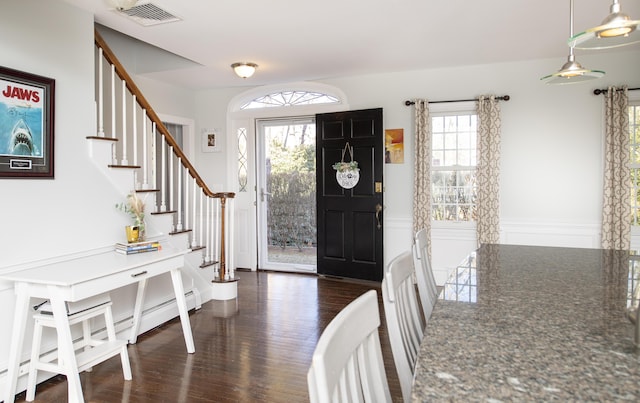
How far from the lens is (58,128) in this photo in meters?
2.94

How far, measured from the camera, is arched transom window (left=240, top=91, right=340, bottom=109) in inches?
224

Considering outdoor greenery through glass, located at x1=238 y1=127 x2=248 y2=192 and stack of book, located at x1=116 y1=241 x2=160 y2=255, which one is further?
outdoor greenery through glass, located at x1=238 y1=127 x2=248 y2=192

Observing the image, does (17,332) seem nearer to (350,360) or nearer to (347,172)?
(350,360)

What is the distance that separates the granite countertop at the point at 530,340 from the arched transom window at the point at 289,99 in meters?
4.22

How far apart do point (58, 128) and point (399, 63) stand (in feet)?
11.5

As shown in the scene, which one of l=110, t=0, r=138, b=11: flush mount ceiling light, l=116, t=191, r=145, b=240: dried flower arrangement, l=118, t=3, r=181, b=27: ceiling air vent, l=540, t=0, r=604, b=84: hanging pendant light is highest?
l=118, t=3, r=181, b=27: ceiling air vent

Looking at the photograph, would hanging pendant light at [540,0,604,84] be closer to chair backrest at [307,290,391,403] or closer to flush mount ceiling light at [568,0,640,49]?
flush mount ceiling light at [568,0,640,49]

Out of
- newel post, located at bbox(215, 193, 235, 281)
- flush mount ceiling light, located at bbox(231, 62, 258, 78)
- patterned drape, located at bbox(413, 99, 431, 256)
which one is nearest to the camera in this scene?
newel post, located at bbox(215, 193, 235, 281)

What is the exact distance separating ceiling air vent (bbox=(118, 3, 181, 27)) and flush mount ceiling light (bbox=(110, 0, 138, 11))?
87mm

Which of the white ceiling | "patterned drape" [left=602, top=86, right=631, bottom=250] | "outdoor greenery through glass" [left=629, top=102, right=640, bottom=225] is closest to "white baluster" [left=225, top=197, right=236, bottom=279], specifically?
the white ceiling

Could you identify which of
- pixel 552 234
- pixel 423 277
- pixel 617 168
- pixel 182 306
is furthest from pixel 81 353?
pixel 617 168

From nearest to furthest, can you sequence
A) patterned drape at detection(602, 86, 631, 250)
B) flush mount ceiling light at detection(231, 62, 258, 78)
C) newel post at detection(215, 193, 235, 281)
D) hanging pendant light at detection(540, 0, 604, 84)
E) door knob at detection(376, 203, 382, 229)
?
hanging pendant light at detection(540, 0, 604, 84)
patterned drape at detection(602, 86, 631, 250)
newel post at detection(215, 193, 235, 281)
flush mount ceiling light at detection(231, 62, 258, 78)
door knob at detection(376, 203, 382, 229)

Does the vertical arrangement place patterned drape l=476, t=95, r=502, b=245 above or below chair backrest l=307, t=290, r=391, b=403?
above

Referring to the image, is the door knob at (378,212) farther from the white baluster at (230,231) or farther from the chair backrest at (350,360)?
the chair backrest at (350,360)
